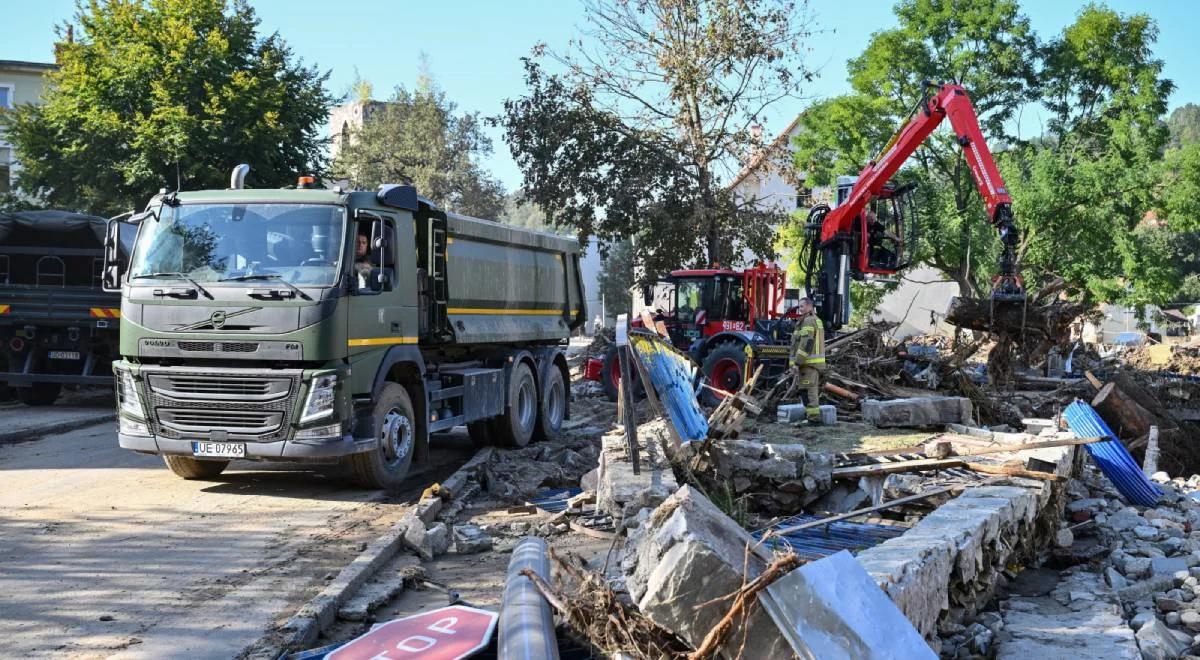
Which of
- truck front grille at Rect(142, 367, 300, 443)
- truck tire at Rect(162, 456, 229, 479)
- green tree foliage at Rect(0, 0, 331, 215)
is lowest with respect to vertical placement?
truck tire at Rect(162, 456, 229, 479)

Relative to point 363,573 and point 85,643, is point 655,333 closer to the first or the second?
point 363,573

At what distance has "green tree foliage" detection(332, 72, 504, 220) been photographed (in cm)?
4100

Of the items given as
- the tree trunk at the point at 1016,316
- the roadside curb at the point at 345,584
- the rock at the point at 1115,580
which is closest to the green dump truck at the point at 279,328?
the roadside curb at the point at 345,584

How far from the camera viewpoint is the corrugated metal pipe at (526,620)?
418 cm

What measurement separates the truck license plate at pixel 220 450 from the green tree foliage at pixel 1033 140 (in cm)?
2460

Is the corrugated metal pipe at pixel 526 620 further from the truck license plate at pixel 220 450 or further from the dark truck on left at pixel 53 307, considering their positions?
the dark truck on left at pixel 53 307

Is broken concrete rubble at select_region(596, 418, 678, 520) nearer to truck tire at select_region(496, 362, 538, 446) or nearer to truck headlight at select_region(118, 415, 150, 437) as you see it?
truck tire at select_region(496, 362, 538, 446)

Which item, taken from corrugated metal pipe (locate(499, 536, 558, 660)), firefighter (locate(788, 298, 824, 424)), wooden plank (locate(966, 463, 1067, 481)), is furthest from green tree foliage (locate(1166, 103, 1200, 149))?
corrugated metal pipe (locate(499, 536, 558, 660))

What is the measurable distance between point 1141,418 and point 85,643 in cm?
1347

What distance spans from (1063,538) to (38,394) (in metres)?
14.6

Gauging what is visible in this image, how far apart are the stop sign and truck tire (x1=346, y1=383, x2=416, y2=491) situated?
3.99 meters

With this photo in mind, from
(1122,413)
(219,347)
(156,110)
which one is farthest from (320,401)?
(156,110)

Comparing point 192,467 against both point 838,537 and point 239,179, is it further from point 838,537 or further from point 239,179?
point 838,537

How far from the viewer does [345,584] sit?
587 cm
